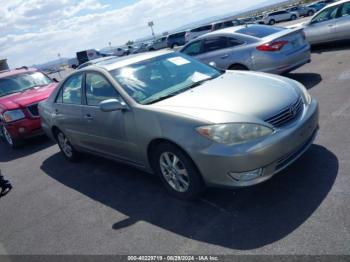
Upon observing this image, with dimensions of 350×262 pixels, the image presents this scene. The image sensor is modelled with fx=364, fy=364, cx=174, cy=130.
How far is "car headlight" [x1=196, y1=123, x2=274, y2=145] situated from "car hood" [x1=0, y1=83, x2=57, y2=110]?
6155 mm

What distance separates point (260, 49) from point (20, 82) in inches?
248

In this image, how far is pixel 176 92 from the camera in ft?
14.8

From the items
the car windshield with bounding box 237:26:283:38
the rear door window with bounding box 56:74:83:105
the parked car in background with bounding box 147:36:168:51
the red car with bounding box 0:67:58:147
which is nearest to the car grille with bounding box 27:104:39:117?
the red car with bounding box 0:67:58:147

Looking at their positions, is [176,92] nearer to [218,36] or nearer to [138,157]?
[138,157]

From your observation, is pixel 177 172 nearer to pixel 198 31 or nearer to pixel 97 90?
pixel 97 90

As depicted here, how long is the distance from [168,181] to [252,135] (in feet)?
4.09

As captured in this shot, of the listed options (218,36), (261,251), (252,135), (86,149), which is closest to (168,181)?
(252,135)

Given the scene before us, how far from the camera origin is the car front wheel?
6415mm

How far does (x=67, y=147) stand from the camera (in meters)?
6.54

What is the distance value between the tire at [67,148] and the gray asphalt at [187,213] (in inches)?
19.1

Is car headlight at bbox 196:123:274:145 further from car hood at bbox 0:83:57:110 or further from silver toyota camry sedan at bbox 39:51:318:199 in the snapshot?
car hood at bbox 0:83:57:110

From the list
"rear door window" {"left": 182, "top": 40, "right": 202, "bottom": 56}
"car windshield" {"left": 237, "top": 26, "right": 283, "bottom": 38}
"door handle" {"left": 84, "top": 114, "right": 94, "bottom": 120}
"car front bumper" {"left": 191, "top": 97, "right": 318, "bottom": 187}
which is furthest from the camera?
"rear door window" {"left": 182, "top": 40, "right": 202, "bottom": 56}

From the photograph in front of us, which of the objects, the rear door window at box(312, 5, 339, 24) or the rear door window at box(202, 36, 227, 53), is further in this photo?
the rear door window at box(312, 5, 339, 24)

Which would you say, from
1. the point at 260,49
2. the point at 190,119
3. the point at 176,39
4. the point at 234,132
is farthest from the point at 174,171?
the point at 176,39
